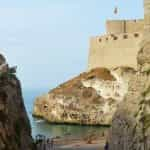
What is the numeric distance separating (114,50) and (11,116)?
46345mm

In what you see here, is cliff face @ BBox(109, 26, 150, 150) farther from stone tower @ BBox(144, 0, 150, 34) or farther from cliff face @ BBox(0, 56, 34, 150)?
cliff face @ BBox(0, 56, 34, 150)

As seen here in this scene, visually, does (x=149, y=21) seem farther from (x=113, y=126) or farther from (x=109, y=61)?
(x=109, y=61)

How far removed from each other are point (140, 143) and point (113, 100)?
47873mm

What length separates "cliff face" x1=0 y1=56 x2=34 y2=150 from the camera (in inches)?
771

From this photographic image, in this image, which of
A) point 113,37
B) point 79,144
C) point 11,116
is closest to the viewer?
point 11,116

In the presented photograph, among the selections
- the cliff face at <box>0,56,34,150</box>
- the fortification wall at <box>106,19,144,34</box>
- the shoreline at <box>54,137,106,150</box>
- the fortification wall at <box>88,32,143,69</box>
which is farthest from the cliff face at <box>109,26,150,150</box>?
the fortification wall at <box>106,19,144,34</box>

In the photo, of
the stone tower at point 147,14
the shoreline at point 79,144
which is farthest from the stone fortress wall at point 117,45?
the stone tower at point 147,14

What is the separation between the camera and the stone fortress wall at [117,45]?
64562mm

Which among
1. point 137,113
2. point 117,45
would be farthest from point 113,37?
point 137,113

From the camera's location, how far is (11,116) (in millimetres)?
20672

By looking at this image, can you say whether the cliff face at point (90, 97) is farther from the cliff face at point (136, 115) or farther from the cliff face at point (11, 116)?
the cliff face at point (136, 115)

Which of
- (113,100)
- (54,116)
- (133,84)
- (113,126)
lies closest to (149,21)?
(133,84)

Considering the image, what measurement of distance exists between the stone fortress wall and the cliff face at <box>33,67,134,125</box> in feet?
3.29

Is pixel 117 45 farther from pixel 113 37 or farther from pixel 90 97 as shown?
pixel 90 97
